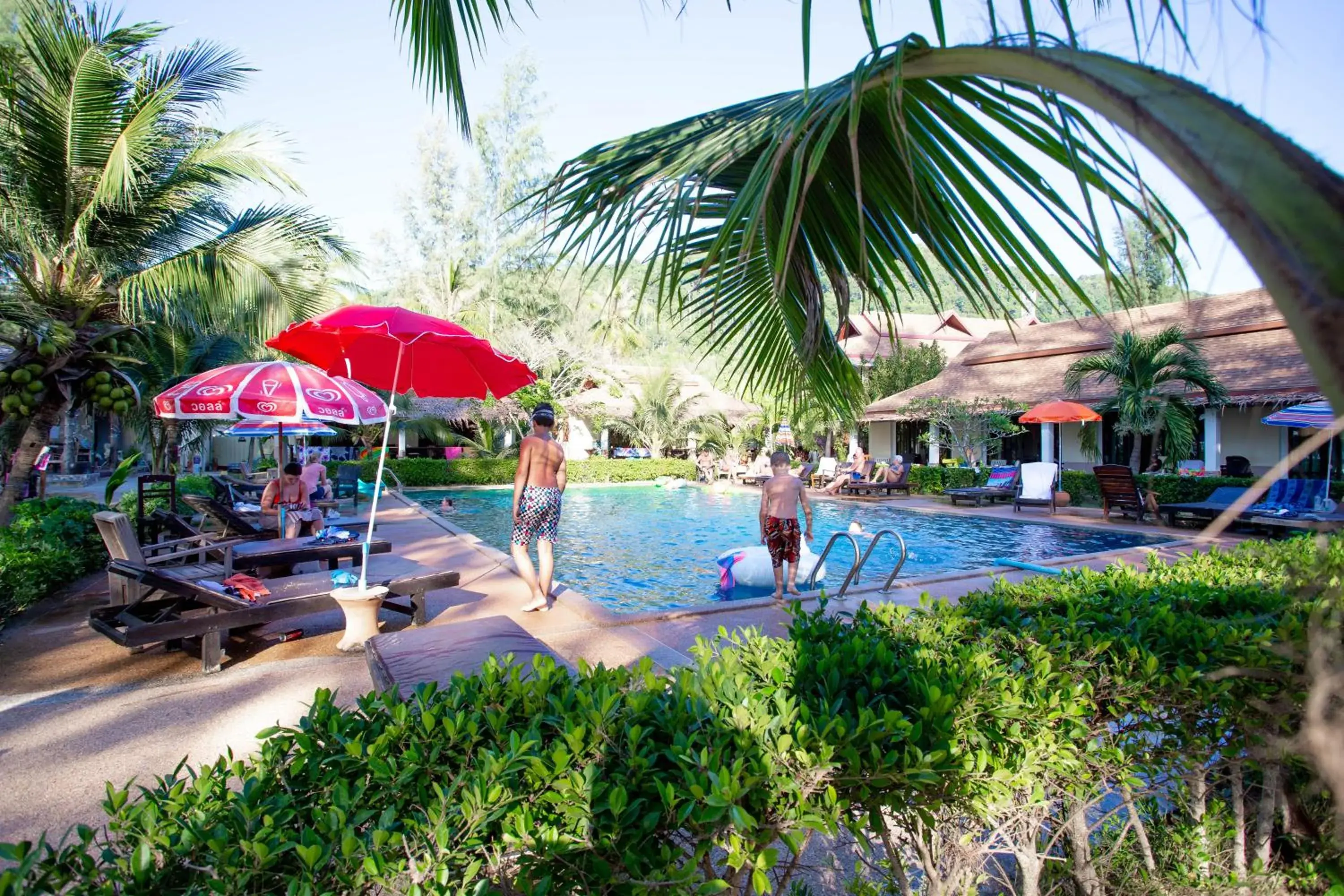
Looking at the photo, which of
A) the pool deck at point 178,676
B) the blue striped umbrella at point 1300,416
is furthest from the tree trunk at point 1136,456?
the pool deck at point 178,676

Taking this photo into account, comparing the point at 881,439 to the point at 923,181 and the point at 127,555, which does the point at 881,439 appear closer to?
the point at 127,555

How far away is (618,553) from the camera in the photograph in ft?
38.6

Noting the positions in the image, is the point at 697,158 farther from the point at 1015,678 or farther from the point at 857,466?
the point at 857,466

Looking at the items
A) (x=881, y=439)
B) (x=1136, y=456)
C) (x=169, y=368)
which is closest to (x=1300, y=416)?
(x=1136, y=456)

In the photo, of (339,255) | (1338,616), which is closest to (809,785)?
(1338,616)

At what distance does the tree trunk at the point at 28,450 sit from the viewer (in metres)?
6.73

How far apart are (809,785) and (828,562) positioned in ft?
31.1

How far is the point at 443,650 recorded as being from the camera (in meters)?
3.04

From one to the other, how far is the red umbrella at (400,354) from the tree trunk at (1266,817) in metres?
5.08

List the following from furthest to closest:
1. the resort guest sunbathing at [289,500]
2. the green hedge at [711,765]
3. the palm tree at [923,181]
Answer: the resort guest sunbathing at [289,500]
the green hedge at [711,765]
the palm tree at [923,181]

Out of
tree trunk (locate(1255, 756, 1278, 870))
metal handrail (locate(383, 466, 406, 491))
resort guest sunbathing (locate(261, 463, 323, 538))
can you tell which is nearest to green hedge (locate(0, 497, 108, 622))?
resort guest sunbathing (locate(261, 463, 323, 538))

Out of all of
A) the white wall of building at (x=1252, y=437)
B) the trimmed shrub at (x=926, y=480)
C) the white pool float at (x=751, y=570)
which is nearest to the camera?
the white pool float at (x=751, y=570)

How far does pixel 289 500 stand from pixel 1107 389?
19.3 metres

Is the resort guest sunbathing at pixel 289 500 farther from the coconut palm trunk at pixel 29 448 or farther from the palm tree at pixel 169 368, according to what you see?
the coconut palm trunk at pixel 29 448
